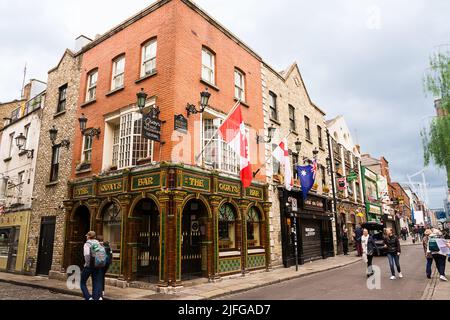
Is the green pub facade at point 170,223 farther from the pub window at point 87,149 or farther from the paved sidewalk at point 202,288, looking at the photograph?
the pub window at point 87,149

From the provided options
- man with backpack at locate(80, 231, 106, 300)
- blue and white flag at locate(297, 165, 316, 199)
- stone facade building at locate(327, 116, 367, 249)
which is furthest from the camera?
stone facade building at locate(327, 116, 367, 249)

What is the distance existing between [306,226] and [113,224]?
451 inches

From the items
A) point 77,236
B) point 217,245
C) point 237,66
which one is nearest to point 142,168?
point 217,245

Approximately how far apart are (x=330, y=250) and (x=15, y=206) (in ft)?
67.1

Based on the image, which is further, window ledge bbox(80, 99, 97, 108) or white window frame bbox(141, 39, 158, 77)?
window ledge bbox(80, 99, 97, 108)

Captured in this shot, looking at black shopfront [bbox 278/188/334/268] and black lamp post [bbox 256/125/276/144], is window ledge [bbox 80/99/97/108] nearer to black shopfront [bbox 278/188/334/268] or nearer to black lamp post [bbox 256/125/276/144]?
black lamp post [bbox 256/125/276/144]

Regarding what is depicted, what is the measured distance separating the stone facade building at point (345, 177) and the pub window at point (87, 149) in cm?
1827

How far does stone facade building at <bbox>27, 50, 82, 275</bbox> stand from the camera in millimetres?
15164

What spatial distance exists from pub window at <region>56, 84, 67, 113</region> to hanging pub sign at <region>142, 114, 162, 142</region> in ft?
29.0

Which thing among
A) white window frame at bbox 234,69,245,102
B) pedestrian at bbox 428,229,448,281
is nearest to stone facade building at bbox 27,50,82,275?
white window frame at bbox 234,69,245,102

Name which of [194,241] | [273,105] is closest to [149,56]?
[273,105]

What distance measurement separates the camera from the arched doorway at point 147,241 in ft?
37.9

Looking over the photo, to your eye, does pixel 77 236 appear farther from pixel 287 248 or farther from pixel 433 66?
pixel 433 66

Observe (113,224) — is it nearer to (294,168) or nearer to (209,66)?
(209,66)
